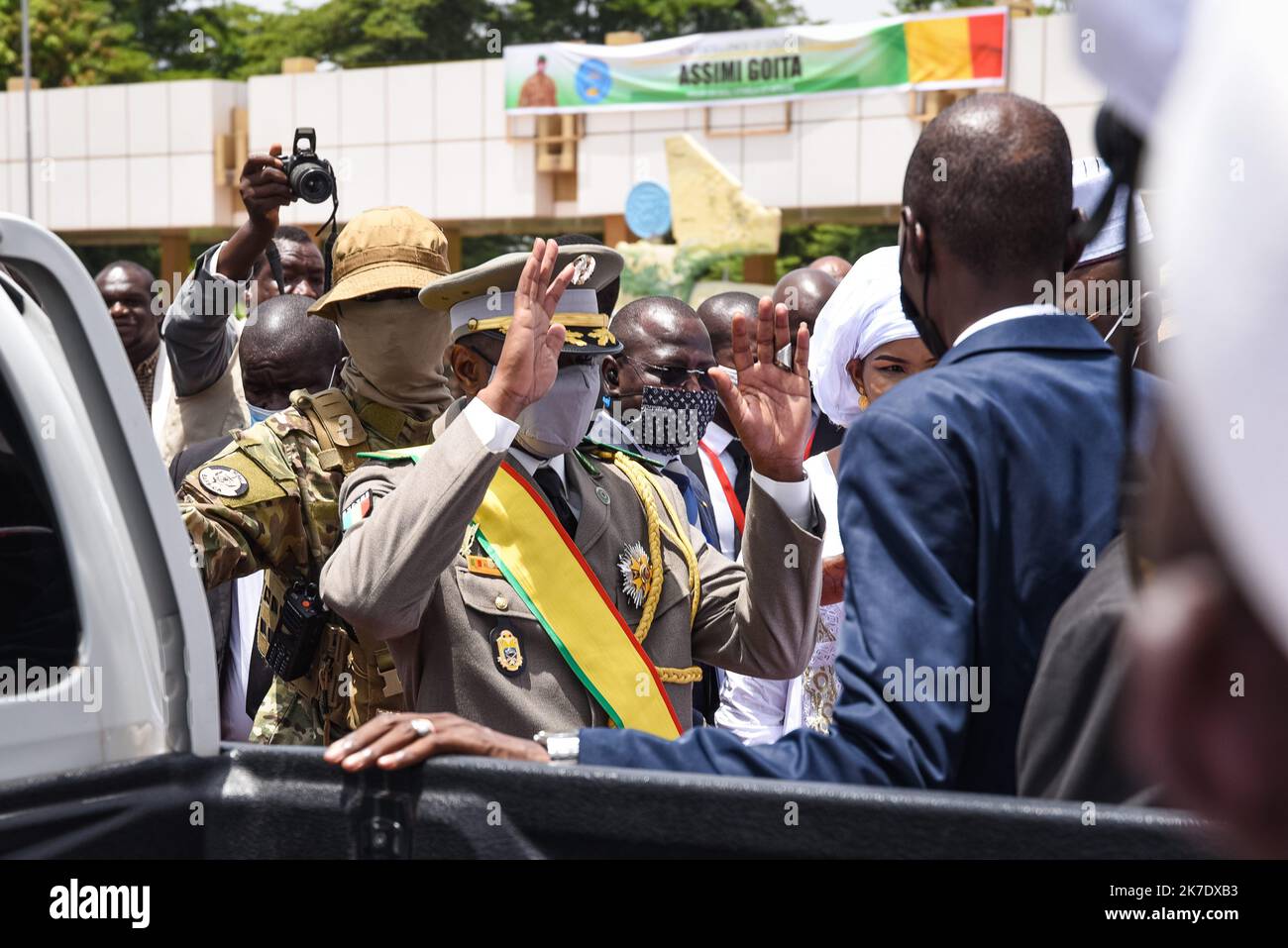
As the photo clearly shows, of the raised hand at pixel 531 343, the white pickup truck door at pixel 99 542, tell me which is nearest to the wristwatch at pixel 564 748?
the white pickup truck door at pixel 99 542

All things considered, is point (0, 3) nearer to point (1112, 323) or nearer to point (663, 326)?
point (663, 326)

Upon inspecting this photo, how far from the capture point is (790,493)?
2.96 m

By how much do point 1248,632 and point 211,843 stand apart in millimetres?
1631

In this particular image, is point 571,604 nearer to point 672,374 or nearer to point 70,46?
point 672,374

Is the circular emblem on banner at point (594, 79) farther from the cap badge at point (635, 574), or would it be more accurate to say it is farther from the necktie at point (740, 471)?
the cap badge at point (635, 574)

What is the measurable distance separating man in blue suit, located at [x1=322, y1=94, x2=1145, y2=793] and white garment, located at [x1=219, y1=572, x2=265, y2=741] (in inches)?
102

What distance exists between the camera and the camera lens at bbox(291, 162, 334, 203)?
403 cm

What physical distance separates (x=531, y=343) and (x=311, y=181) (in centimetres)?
154

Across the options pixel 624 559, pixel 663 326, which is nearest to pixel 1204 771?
pixel 624 559

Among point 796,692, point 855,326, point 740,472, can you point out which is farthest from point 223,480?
point 740,472

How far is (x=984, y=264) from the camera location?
2.13 m

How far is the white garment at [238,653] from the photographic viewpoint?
4.40 meters

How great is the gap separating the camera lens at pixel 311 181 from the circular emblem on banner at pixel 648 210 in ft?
63.4

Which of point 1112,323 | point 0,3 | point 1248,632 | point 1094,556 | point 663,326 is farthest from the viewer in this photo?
point 0,3
